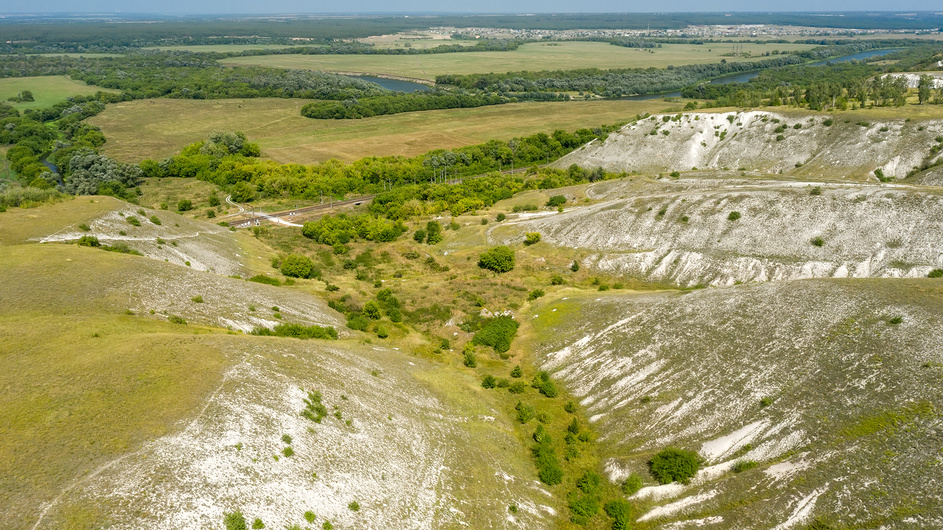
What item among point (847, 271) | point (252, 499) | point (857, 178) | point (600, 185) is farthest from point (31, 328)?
point (857, 178)

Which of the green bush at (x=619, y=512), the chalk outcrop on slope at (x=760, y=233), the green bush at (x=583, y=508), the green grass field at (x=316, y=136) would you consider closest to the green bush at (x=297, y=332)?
the green bush at (x=583, y=508)

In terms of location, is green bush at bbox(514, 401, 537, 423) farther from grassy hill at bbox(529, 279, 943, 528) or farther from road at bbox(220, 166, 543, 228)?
road at bbox(220, 166, 543, 228)

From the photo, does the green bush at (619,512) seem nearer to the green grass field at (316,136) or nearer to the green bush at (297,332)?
the green bush at (297,332)

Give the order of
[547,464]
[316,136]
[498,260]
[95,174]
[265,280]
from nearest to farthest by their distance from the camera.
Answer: [547,464] → [265,280] → [498,260] → [95,174] → [316,136]

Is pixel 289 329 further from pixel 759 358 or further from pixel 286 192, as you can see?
pixel 286 192

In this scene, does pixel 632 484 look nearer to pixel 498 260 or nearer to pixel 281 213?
pixel 498 260

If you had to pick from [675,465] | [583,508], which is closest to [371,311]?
[583,508]
